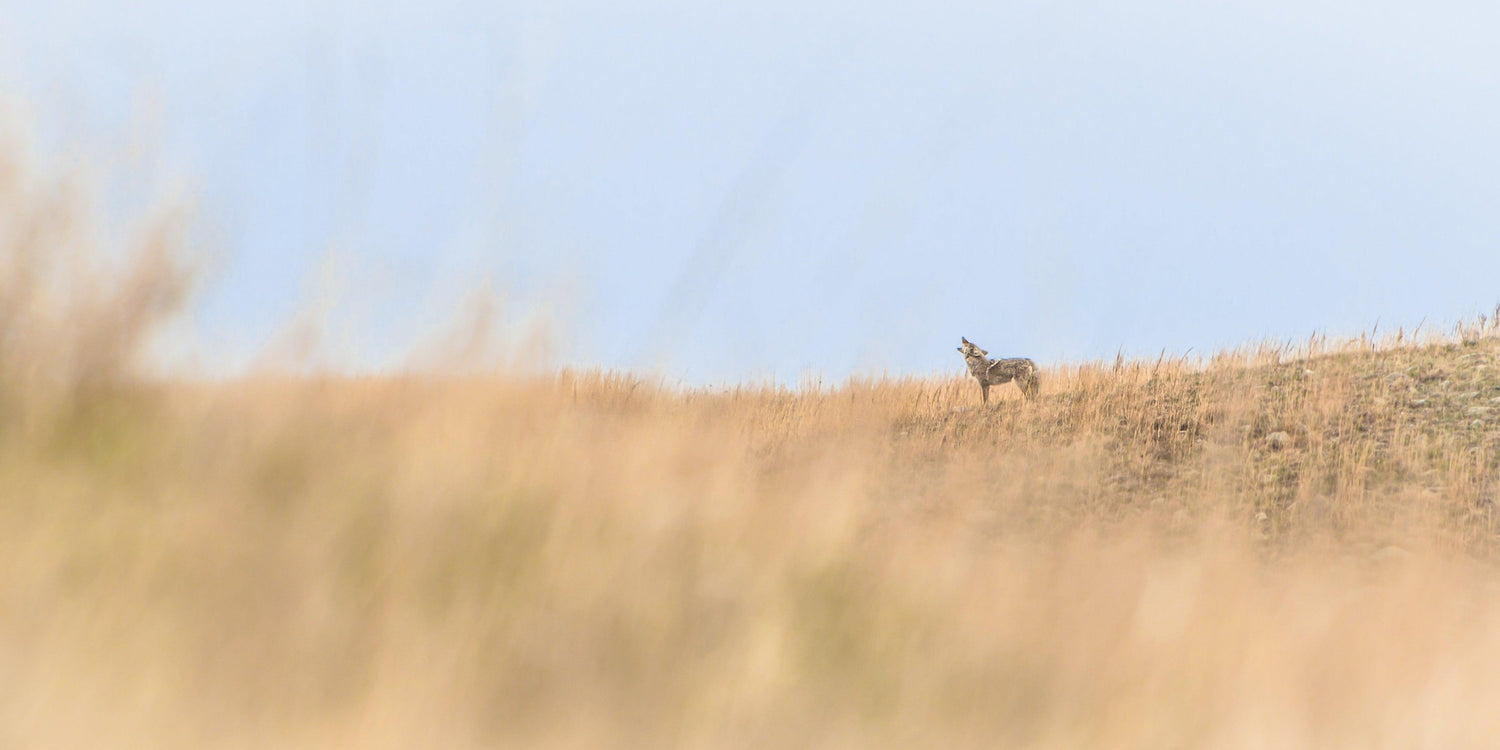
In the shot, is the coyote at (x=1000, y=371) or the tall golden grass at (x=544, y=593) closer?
the tall golden grass at (x=544, y=593)

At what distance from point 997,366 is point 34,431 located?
9781 mm

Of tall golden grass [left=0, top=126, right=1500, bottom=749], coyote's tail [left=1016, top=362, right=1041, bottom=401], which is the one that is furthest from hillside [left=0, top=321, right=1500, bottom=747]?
coyote's tail [left=1016, top=362, right=1041, bottom=401]

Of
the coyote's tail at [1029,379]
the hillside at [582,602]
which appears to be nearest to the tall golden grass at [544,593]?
the hillside at [582,602]

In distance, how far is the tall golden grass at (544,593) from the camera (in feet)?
7.62

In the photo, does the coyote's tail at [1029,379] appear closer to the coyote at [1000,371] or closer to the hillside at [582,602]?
the coyote at [1000,371]

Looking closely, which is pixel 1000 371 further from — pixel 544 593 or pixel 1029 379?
pixel 544 593

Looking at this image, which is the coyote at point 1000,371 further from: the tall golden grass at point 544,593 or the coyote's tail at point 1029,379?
the tall golden grass at point 544,593

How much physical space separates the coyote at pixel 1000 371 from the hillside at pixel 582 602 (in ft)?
24.4

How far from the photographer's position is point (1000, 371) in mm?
11562

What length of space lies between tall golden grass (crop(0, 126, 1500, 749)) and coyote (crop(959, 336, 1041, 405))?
24.1ft

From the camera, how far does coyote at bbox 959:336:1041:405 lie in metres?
11.5

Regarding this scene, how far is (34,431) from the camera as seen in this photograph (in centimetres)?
288

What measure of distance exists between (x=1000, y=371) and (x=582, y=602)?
31.1 feet

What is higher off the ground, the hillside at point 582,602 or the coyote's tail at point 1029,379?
the coyote's tail at point 1029,379
